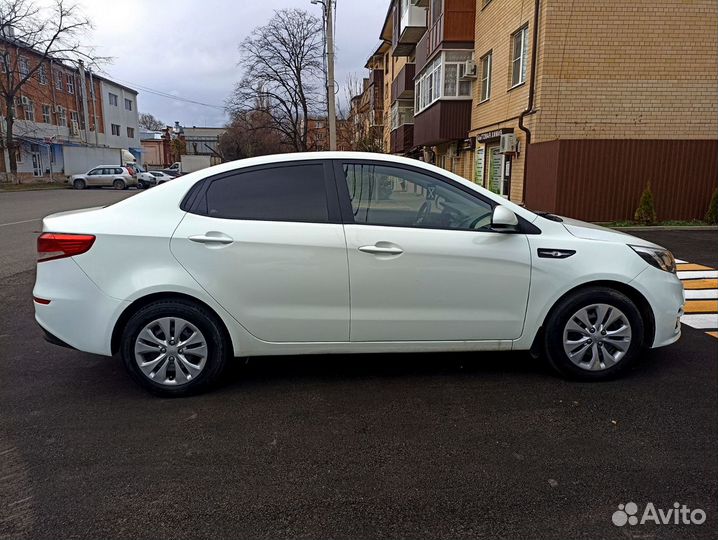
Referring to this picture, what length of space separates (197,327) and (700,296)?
19.4 feet

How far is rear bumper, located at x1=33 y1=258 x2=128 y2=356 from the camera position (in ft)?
11.7

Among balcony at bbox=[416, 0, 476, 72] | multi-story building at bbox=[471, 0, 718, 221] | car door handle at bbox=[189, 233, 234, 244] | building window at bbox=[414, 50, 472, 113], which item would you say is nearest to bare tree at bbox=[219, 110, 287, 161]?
building window at bbox=[414, 50, 472, 113]

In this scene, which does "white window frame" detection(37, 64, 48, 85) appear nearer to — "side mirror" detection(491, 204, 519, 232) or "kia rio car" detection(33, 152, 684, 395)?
"kia rio car" detection(33, 152, 684, 395)

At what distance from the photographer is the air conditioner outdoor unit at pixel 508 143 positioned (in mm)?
14664

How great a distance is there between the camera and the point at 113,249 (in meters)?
3.56

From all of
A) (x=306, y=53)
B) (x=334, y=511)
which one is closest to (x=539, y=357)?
(x=334, y=511)

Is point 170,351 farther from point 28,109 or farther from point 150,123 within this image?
point 150,123

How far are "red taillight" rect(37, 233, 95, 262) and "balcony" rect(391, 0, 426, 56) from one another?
24595mm

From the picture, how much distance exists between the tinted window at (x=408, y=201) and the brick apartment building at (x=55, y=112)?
137 feet

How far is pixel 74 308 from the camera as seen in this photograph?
3.60 metres

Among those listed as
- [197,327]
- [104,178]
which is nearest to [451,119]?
[197,327]

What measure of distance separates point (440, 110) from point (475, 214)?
54.5 ft

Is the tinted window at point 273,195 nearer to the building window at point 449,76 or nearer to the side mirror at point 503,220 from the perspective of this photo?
the side mirror at point 503,220

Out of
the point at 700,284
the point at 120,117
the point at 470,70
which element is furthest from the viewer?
the point at 120,117
